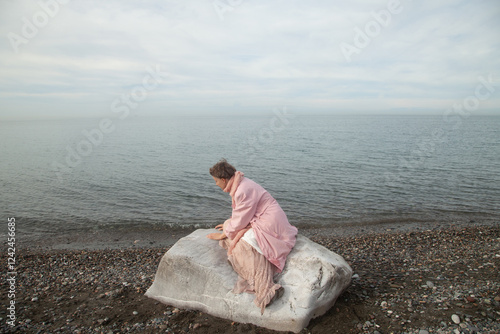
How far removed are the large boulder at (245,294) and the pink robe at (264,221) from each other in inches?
13.0

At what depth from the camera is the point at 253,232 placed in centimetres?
708

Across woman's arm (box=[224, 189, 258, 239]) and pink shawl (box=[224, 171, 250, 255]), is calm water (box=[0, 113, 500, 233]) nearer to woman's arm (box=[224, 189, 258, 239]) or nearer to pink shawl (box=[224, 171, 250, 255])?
pink shawl (box=[224, 171, 250, 255])

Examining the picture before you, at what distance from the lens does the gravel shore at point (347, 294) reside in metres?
6.35

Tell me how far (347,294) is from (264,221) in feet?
8.72

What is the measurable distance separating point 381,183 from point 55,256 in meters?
21.3

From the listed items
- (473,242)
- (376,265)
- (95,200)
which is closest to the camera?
(376,265)

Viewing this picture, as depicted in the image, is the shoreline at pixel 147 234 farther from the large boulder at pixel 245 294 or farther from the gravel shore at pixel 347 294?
the large boulder at pixel 245 294

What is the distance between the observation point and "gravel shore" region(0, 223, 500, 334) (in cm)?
635

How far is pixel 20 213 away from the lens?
18.3 metres

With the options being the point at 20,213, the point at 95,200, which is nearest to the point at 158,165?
the point at 95,200

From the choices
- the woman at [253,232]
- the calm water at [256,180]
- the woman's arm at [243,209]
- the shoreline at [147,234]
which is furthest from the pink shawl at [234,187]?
the calm water at [256,180]

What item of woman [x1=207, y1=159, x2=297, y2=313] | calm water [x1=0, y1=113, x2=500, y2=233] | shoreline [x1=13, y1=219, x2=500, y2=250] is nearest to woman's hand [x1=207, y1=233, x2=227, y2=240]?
woman [x1=207, y1=159, x2=297, y2=313]

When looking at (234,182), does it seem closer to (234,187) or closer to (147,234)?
(234,187)

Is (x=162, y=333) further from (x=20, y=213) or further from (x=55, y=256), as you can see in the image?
(x=20, y=213)
